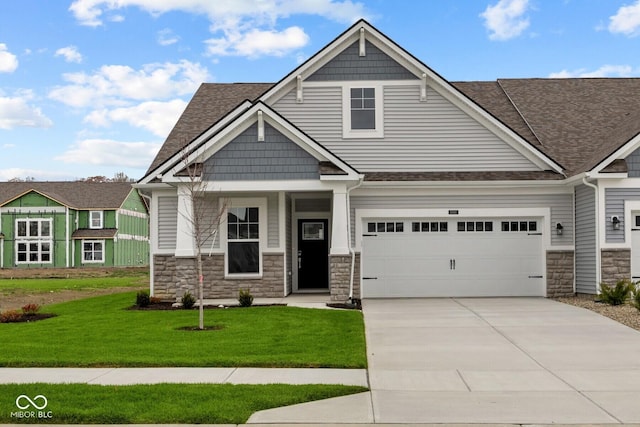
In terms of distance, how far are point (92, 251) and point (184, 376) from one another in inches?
1921

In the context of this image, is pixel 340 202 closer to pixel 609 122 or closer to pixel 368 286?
pixel 368 286

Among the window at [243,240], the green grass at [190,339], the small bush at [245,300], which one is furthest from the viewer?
the window at [243,240]

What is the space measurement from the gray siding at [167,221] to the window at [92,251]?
37.3 metres

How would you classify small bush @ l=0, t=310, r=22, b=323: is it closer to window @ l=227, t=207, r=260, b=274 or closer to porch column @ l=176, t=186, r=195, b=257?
porch column @ l=176, t=186, r=195, b=257

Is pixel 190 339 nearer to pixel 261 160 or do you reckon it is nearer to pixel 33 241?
pixel 261 160

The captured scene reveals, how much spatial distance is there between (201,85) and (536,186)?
39.0 ft

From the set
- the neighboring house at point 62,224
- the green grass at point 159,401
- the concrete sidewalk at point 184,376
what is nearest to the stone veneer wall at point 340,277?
the concrete sidewalk at point 184,376

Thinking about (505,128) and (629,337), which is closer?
(629,337)

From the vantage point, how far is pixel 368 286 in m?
19.8

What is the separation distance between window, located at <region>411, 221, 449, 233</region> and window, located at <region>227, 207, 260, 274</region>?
14.1 ft

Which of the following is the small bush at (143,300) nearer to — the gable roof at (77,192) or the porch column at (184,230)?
the porch column at (184,230)

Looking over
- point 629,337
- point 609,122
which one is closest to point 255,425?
point 629,337

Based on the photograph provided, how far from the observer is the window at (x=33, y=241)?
A: 54.1m

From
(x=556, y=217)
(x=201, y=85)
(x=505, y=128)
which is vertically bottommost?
(x=556, y=217)
